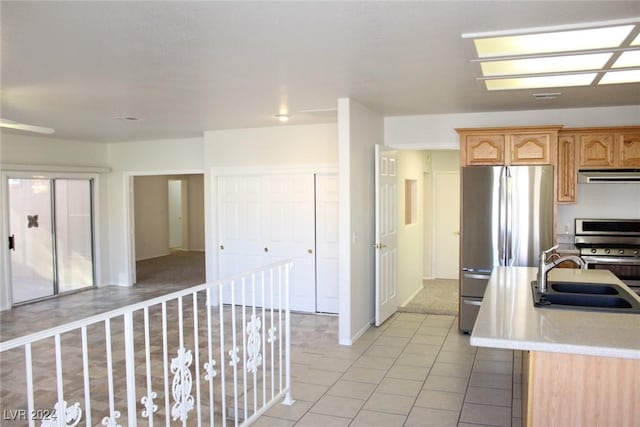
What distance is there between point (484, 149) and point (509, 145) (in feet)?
0.81

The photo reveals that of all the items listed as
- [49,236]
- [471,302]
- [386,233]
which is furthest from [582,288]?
[49,236]

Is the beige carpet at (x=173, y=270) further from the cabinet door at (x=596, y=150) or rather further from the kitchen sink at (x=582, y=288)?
the kitchen sink at (x=582, y=288)

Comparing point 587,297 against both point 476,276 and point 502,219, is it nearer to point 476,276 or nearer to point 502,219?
point 502,219

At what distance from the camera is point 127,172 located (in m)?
8.52

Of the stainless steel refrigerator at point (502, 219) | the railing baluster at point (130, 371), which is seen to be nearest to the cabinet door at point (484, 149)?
the stainless steel refrigerator at point (502, 219)

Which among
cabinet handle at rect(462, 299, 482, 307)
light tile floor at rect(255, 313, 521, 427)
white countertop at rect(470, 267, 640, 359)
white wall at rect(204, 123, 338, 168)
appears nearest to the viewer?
white countertop at rect(470, 267, 640, 359)

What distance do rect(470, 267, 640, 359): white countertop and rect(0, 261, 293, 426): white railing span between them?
130 centimetres

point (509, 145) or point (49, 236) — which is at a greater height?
point (509, 145)

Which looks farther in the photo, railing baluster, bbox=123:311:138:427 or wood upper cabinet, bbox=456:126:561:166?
wood upper cabinet, bbox=456:126:561:166

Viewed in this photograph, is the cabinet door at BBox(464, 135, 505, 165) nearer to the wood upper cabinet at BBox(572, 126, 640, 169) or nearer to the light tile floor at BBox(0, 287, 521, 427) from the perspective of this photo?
the wood upper cabinet at BBox(572, 126, 640, 169)

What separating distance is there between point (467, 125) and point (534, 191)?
1.20 m

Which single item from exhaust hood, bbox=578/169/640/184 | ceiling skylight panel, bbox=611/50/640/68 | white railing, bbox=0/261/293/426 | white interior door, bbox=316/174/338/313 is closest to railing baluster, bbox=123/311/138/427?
white railing, bbox=0/261/293/426

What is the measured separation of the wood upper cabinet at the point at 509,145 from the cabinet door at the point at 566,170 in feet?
0.68

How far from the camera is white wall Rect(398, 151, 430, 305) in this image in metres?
6.63
